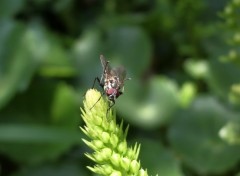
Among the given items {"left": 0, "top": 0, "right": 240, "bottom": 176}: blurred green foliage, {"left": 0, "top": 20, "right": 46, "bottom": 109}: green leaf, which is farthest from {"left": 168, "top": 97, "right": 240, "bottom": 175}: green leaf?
{"left": 0, "top": 20, "right": 46, "bottom": 109}: green leaf

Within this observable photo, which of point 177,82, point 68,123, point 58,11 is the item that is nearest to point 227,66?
point 177,82

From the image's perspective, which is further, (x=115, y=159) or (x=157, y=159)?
(x=157, y=159)

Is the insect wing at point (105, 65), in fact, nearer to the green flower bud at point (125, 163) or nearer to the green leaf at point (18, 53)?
the green flower bud at point (125, 163)

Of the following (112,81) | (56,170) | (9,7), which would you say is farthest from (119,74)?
(9,7)

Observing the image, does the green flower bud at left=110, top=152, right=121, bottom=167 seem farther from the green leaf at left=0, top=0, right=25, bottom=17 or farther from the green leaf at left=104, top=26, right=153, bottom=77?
the green leaf at left=0, top=0, right=25, bottom=17

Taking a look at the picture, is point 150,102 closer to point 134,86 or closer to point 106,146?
point 134,86

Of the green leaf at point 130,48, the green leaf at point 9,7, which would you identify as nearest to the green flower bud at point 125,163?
the green leaf at point 130,48

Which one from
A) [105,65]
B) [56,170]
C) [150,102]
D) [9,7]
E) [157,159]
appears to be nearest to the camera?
[105,65]
